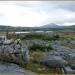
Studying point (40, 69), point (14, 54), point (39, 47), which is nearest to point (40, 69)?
point (40, 69)

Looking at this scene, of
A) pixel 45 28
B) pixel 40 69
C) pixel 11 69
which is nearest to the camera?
pixel 11 69

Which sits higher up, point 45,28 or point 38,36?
point 45,28

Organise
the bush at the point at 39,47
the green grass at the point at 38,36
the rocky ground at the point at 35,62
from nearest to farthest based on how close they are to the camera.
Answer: the rocky ground at the point at 35,62 → the green grass at the point at 38,36 → the bush at the point at 39,47

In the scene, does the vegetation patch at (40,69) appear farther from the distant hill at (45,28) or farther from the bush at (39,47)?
the bush at (39,47)

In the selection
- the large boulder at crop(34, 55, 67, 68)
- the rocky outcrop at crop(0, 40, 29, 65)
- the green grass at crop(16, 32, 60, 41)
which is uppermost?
the green grass at crop(16, 32, 60, 41)

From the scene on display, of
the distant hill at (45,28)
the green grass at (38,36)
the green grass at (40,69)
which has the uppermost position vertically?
the distant hill at (45,28)

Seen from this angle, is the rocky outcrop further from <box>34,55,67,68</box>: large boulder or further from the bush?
the bush

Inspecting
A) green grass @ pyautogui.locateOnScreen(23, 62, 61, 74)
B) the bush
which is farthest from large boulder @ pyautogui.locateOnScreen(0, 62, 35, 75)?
the bush

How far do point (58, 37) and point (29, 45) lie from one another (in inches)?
36.6

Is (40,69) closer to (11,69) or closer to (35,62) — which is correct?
(35,62)

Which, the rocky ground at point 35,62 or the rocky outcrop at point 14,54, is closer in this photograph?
the rocky ground at point 35,62

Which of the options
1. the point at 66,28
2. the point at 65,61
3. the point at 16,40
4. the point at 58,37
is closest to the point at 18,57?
the point at 16,40

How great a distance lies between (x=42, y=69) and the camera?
562 cm

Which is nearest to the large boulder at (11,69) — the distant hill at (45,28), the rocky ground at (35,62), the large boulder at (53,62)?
the rocky ground at (35,62)
